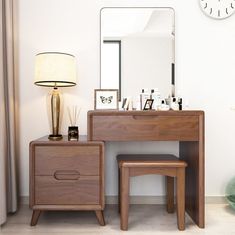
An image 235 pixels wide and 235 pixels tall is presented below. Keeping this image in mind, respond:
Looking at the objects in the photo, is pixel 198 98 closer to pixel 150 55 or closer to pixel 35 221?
pixel 150 55

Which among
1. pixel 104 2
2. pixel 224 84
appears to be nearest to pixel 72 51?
pixel 104 2

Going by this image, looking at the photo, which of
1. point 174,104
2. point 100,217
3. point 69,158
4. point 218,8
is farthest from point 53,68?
point 218,8

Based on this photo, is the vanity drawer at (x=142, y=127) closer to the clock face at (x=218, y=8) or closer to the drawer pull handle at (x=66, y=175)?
the drawer pull handle at (x=66, y=175)

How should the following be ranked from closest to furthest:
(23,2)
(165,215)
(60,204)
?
(60,204) < (165,215) < (23,2)

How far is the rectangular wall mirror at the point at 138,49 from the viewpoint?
2340 mm

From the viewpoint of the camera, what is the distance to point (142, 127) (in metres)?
1.86

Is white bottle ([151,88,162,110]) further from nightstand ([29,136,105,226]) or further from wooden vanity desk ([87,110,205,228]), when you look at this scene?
nightstand ([29,136,105,226])

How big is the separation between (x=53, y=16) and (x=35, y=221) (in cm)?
165

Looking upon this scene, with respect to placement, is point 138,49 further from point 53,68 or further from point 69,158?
point 69,158

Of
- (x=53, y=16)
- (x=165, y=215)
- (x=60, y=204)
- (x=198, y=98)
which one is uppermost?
(x=53, y=16)

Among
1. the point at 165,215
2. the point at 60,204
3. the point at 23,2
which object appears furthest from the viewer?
the point at 23,2

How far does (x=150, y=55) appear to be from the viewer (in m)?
2.35

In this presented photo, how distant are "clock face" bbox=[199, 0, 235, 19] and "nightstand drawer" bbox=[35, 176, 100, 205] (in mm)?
1673

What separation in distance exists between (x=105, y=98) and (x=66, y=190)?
80 cm
